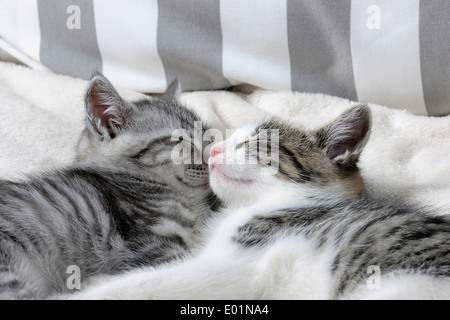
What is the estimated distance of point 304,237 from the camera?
4.06ft

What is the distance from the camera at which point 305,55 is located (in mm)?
2070

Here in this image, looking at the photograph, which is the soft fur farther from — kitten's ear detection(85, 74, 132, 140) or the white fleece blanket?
kitten's ear detection(85, 74, 132, 140)

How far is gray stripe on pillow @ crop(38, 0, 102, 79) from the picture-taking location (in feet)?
7.18

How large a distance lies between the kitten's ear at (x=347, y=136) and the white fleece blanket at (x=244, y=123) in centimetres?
23

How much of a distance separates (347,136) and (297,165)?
0.50 feet

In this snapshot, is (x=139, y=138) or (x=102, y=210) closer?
(x=102, y=210)

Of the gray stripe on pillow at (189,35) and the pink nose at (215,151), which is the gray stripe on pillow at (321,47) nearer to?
the gray stripe on pillow at (189,35)

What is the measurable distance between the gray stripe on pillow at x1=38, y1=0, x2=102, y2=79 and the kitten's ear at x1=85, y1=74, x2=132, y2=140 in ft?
1.96

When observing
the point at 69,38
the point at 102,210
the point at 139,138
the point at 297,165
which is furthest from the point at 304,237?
the point at 69,38

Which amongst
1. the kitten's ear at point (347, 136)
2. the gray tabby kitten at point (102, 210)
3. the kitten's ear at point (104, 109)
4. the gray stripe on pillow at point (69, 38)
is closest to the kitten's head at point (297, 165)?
the kitten's ear at point (347, 136)

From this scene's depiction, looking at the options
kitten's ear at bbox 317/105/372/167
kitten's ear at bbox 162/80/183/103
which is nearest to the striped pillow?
kitten's ear at bbox 162/80/183/103

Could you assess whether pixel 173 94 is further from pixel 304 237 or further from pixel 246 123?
pixel 304 237

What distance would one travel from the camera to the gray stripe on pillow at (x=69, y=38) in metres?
2.19

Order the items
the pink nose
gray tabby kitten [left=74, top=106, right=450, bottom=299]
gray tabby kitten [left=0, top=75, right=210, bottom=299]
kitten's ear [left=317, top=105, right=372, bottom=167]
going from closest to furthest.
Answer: gray tabby kitten [left=74, top=106, right=450, bottom=299] < gray tabby kitten [left=0, top=75, right=210, bottom=299] < kitten's ear [left=317, top=105, right=372, bottom=167] < the pink nose
